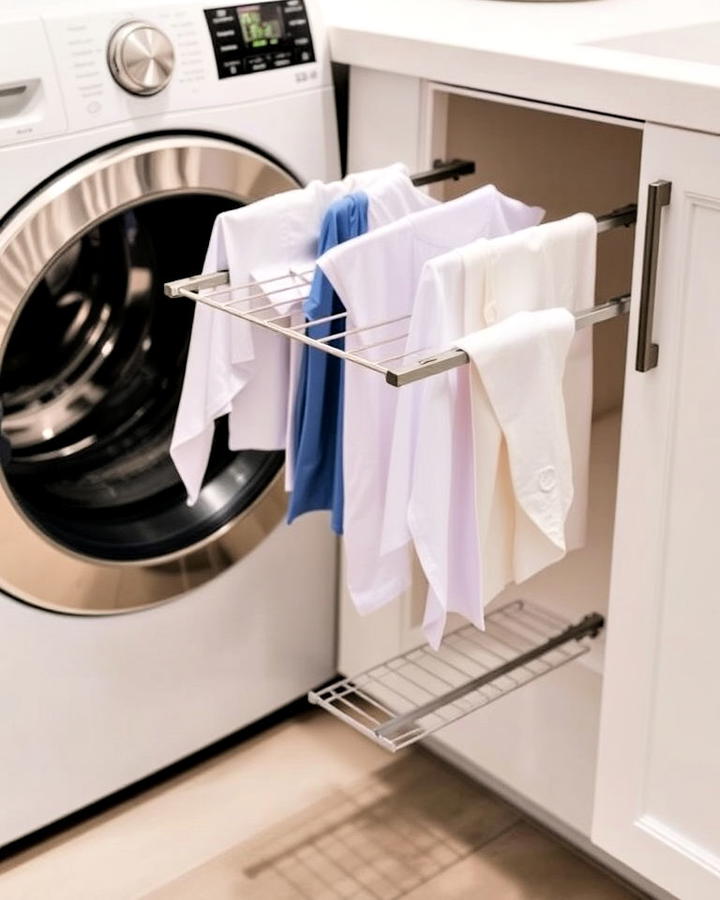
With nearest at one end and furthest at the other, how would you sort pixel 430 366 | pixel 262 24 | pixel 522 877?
pixel 430 366 → pixel 262 24 → pixel 522 877

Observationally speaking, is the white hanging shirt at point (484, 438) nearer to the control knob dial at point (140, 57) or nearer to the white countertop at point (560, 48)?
the white countertop at point (560, 48)

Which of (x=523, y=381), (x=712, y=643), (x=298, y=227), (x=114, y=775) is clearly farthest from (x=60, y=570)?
(x=712, y=643)

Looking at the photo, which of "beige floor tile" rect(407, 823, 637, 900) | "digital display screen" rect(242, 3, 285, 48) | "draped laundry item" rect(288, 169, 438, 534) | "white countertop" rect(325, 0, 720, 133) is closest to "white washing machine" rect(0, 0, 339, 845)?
"digital display screen" rect(242, 3, 285, 48)

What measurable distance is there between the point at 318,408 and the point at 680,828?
622 millimetres

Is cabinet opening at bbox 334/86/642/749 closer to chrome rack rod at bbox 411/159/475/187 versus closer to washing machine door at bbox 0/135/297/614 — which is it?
chrome rack rod at bbox 411/159/475/187

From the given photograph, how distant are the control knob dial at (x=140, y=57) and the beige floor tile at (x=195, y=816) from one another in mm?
970

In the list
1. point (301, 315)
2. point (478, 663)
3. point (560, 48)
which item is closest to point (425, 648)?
point (478, 663)

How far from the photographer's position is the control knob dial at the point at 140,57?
57.4 inches

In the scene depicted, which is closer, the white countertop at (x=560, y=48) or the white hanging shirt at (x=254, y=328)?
the white countertop at (x=560, y=48)

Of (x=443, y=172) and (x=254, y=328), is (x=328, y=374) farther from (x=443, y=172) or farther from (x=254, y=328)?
(x=443, y=172)

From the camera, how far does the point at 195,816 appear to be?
182 centimetres

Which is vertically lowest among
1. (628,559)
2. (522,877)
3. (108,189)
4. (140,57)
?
(522,877)

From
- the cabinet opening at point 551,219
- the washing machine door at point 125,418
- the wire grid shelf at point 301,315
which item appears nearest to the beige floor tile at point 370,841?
the cabinet opening at point 551,219

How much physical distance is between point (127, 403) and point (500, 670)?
2.00 ft
